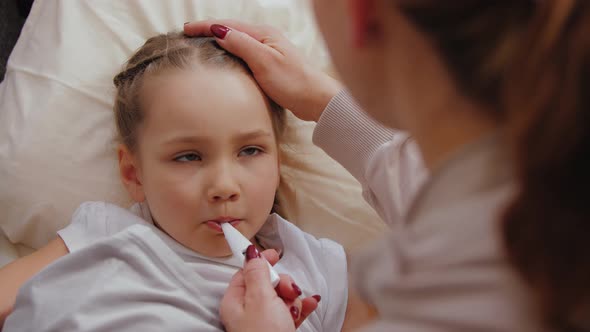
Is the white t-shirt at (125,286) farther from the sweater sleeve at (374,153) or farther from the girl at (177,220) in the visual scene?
the sweater sleeve at (374,153)

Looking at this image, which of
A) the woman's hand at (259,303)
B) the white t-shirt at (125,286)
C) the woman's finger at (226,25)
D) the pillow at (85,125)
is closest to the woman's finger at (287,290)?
the woman's hand at (259,303)

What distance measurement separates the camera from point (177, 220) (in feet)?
3.39

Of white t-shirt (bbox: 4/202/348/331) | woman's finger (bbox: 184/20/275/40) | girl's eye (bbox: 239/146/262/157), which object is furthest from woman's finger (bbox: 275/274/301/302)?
woman's finger (bbox: 184/20/275/40)

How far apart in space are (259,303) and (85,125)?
1.84 ft

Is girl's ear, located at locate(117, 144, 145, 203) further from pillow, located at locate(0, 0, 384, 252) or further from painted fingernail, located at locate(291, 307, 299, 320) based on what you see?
painted fingernail, located at locate(291, 307, 299, 320)

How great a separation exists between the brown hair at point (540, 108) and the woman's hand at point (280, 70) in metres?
0.70

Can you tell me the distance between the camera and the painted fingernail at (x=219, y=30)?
1.13 meters

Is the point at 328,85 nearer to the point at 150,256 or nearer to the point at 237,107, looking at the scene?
the point at 237,107

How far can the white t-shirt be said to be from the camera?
906 mm

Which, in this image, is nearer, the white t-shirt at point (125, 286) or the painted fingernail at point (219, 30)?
the white t-shirt at point (125, 286)

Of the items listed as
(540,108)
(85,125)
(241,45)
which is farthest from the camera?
(85,125)

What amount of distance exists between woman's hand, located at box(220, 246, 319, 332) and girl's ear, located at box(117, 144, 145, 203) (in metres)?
0.26

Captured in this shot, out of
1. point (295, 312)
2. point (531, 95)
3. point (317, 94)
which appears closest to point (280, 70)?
point (317, 94)

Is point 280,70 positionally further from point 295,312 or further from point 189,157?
point 295,312
